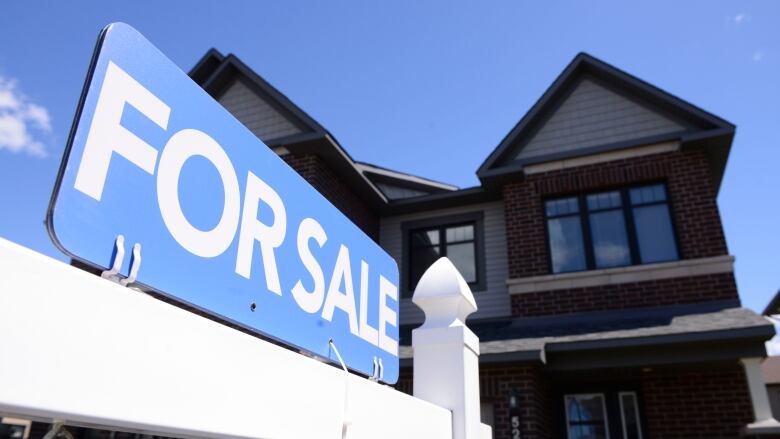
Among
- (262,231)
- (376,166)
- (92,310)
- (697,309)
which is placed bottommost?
(92,310)

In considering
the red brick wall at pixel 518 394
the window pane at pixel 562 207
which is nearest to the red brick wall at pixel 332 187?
the red brick wall at pixel 518 394

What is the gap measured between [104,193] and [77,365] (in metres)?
0.38

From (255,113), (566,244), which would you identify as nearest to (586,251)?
(566,244)

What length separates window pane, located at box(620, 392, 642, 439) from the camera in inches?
366

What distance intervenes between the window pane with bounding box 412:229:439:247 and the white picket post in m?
9.59

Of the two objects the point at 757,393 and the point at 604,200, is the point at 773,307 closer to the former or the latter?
the point at 604,200

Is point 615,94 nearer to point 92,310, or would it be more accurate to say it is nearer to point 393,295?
point 393,295

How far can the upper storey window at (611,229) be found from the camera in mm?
10172

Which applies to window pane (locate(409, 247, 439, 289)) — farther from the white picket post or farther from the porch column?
the white picket post

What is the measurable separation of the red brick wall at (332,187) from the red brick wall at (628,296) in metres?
3.65

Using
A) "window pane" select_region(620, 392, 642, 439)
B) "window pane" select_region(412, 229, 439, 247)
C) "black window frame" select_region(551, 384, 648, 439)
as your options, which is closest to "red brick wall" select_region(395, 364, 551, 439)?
"black window frame" select_region(551, 384, 648, 439)

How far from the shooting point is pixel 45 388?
2.97 feet

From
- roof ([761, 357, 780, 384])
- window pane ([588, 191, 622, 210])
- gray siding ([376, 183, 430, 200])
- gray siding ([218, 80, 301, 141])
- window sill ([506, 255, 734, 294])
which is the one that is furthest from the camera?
roof ([761, 357, 780, 384])

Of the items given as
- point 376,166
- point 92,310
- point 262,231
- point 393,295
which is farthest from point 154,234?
point 376,166
